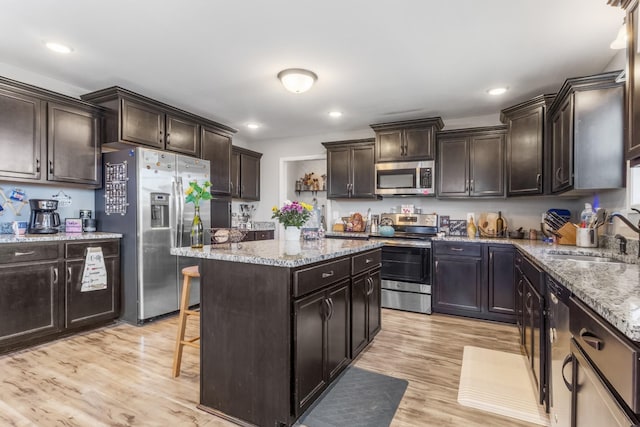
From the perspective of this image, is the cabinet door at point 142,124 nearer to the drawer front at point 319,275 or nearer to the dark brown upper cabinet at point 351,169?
the dark brown upper cabinet at point 351,169

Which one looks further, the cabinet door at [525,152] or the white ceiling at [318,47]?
the cabinet door at [525,152]

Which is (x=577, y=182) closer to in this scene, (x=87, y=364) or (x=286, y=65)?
(x=286, y=65)

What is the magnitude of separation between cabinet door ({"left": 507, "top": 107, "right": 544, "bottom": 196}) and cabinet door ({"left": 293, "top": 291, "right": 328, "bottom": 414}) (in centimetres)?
286

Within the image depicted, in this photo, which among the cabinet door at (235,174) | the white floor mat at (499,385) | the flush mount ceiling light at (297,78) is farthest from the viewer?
the cabinet door at (235,174)

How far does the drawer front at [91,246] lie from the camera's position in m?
3.13

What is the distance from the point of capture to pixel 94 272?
10.9ft

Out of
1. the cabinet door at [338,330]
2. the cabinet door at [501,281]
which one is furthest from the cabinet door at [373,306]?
the cabinet door at [501,281]

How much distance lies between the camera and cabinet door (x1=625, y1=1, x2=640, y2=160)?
4.64 ft

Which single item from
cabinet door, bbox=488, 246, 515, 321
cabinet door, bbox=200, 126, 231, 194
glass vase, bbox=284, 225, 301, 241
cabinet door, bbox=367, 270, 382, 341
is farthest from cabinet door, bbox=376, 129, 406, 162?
glass vase, bbox=284, 225, 301, 241

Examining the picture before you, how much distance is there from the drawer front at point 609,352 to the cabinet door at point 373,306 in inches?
68.2

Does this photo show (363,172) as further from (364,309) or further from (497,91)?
(364,309)

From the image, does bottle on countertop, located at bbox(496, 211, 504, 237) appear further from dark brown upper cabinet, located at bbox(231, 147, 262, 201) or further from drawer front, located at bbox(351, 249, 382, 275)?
dark brown upper cabinet, located at bbox(231, 147, 262, 201)

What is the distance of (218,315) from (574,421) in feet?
5.60

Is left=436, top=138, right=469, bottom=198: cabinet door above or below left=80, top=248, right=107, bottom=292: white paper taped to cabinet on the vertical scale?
above
